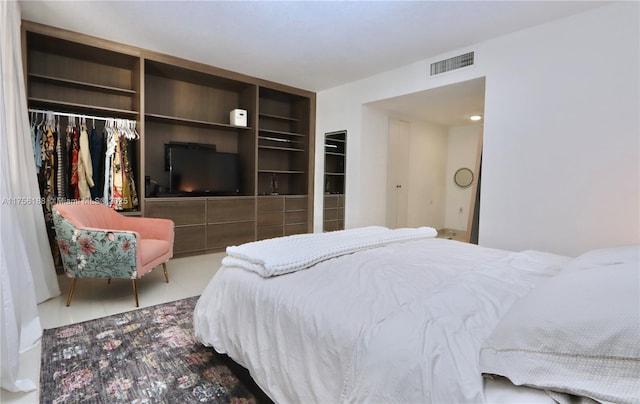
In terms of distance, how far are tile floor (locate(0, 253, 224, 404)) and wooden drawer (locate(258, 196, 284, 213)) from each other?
4.25 feet

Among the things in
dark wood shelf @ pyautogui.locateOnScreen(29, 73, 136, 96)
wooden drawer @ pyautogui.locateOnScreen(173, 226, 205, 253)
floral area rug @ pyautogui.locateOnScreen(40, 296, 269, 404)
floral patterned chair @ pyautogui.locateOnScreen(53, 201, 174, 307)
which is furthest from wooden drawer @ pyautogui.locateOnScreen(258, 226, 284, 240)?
floral area rug @ pyautogui.locateOnScreen(40, 296, 269, 404)

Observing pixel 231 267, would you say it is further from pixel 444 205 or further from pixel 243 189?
pixel 444 205

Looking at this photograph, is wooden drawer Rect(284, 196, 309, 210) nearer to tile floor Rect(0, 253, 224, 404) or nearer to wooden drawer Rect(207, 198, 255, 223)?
wooden drawer Rect(207, 198, 255, 223)

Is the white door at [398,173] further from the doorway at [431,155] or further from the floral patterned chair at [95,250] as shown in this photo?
the floral patterned chair at [95,250]

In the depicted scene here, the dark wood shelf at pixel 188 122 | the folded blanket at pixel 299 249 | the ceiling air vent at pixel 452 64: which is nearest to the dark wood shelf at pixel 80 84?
the dark wood shelf at pixel 188 122

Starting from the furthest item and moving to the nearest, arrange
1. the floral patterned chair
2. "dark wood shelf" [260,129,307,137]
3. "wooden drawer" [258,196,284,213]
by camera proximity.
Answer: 1. "dark wood shelf" [260,129,307,137]
2. "wooden drawer" [258,196,284,213]
3. the floral patterned chair

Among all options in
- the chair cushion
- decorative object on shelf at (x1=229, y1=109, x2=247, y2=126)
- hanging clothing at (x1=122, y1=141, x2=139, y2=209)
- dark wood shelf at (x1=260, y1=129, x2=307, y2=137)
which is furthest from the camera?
dark wood shelf at (x1=260, y1=129, x2=307, y2=137)

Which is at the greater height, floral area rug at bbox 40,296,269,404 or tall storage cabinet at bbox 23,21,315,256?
tall storage cabinet at bbox 23,21,315,256

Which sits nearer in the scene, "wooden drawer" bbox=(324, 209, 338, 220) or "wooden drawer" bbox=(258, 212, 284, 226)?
"wooden drawer" bbox=(258, 212, 284, 226)

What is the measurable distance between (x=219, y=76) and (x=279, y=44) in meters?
1.14

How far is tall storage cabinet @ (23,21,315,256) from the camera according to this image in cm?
341

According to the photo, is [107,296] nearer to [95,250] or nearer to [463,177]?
[95,250]

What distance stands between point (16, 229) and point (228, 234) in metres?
2.44

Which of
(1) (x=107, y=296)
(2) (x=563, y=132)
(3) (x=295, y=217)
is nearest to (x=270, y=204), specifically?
(3) (x=295, y=217)
